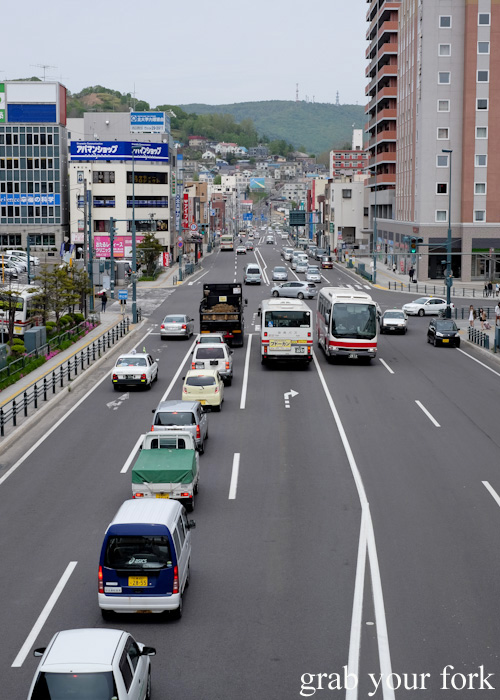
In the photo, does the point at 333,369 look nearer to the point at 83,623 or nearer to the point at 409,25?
the point at 83,623

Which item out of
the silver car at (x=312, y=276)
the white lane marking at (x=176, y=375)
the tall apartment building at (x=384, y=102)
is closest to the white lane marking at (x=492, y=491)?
the white lane marking at (x=176, y=375)

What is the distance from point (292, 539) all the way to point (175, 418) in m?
7.75

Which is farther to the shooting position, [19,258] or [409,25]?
[409,25]

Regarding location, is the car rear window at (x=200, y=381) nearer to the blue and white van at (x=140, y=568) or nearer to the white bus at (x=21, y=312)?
the blue and white van at (x=140, y=568)

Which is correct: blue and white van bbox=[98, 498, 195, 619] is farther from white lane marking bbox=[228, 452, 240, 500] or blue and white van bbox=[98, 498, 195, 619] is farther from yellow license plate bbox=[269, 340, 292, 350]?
yellow license plate bbox=[269, 340, 292, 350]

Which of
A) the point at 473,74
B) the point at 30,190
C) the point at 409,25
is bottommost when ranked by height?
the point at 30,190

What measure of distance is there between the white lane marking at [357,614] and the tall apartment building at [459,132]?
73.7 m

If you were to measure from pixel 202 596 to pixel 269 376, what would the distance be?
24.3 metres

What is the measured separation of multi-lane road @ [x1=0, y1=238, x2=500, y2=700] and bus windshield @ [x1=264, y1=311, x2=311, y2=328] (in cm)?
549

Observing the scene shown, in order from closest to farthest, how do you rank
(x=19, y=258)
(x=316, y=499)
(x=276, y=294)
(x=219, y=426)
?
1. (x=316, y=499)
2. (x=219, y=426)
3. (x=276, y=294)
4. (x=19, y=258)

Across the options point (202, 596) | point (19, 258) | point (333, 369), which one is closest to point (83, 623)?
point (202, 596)

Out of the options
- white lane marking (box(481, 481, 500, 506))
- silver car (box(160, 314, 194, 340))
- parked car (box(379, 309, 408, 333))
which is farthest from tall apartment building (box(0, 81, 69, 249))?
white lane marking (box(481, 481, 500, 506))

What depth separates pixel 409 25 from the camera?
102 metres

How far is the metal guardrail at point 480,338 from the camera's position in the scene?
4910 cm
